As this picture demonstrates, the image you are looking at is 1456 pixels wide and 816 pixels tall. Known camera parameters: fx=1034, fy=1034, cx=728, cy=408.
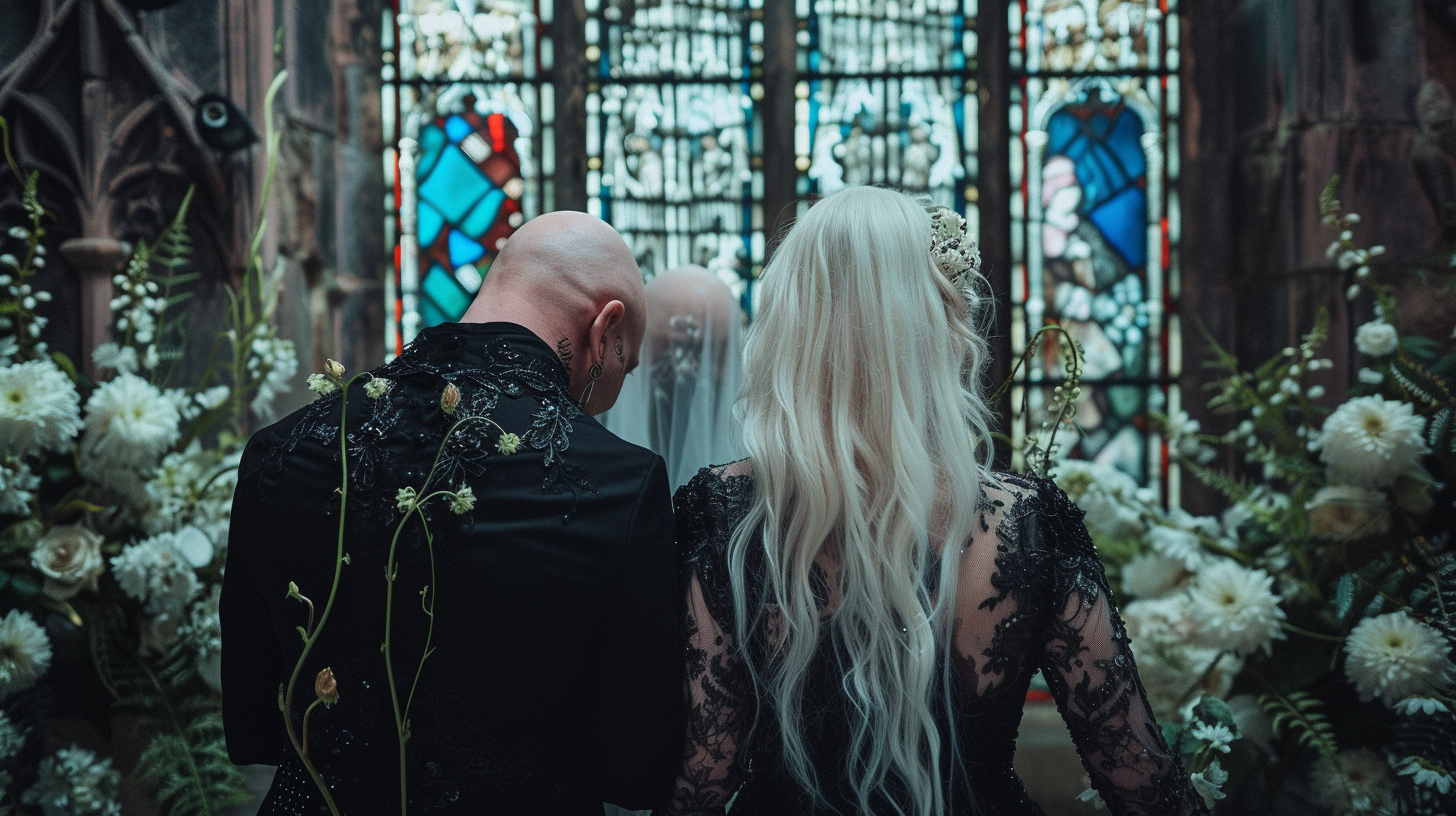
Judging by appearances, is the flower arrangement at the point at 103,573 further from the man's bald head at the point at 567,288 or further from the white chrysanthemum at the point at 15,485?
the man's bald head at the point at 567,288

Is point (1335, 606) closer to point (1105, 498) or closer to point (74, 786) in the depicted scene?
point (1105, 498)

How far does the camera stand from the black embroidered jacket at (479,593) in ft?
3.77

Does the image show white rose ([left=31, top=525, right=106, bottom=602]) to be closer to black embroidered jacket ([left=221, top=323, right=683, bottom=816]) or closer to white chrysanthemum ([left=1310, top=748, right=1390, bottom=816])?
black embroidered jacket ([left=221, top=323, right=683, bottom=816])

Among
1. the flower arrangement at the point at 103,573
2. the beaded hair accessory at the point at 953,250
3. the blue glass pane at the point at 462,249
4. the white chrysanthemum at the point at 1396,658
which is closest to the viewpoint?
the beaded hair accessory at the point at 953,250

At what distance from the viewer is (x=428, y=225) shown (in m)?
3.53

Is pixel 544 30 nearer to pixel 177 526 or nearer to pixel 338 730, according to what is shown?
pixel 177 526

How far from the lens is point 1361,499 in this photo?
202cm

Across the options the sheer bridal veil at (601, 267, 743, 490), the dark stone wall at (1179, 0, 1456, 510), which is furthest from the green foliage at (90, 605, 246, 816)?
the dark stone wall at (1179, 0, 1456, 510)

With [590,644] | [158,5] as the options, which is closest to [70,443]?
[158,5]

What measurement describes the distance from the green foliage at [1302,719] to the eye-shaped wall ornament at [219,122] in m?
2.54

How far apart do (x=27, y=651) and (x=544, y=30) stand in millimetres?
2542

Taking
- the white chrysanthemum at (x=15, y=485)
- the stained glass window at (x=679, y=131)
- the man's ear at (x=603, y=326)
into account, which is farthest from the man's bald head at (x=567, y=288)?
the stained glass window at (x=679, y=131)

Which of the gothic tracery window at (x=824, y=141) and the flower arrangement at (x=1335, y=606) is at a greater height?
the gothic tracery window at (x=824, y=141)

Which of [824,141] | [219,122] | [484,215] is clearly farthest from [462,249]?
[824,141]
